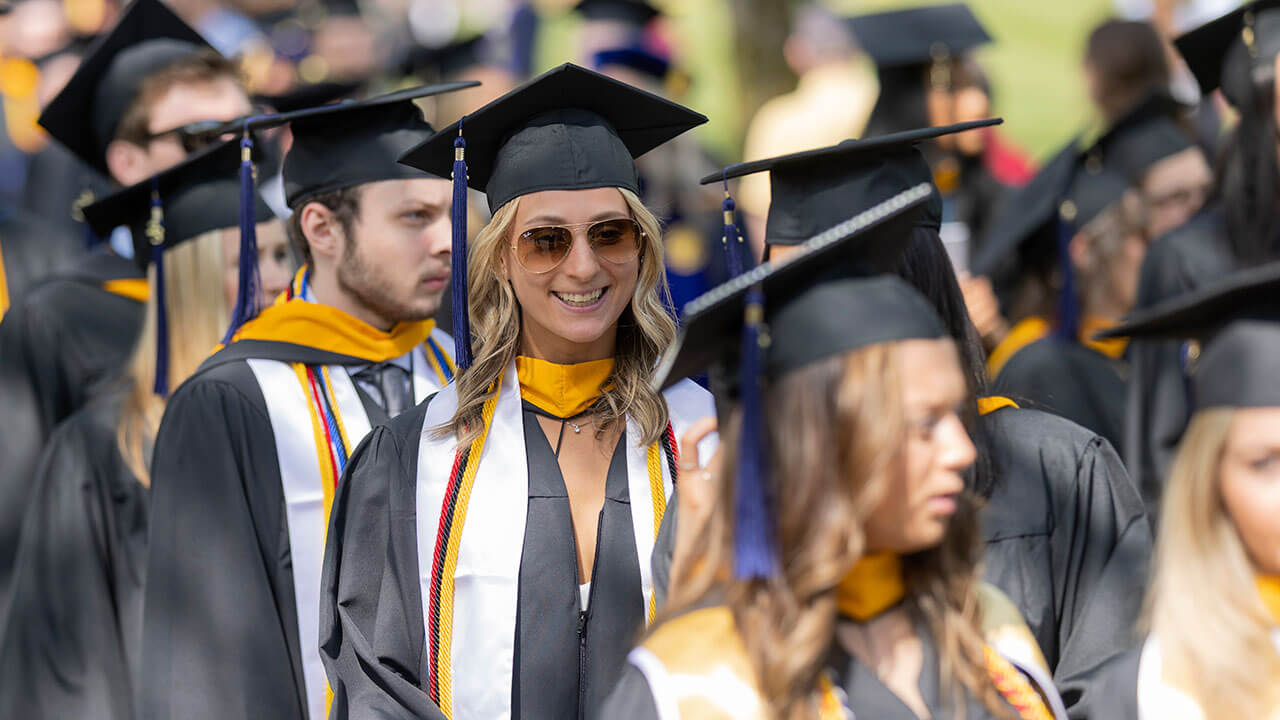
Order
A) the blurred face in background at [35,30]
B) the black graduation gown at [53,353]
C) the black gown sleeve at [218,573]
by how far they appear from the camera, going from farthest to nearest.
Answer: the blurred face in background at [35,30] → the black graduation gown at [53,353] → the black gown sleeve at [218,573]

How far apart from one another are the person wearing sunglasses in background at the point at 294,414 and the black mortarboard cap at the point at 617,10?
4.09m

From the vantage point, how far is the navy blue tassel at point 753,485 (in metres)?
1.97

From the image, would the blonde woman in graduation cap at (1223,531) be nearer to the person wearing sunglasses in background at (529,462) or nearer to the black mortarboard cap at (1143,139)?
the person wearing sunglasses in background at (529,462)

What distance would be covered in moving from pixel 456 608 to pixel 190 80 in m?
2.76

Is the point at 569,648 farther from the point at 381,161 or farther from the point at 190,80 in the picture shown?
the point at 190,80

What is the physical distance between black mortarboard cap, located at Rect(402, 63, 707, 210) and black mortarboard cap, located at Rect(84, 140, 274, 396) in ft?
4.17

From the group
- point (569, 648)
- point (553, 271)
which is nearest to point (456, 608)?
point (569, 648)

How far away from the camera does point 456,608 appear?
9.32 ft

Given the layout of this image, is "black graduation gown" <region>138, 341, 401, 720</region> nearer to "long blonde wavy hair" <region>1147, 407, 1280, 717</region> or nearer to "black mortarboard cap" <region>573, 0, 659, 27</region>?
"long blonde wavy hair" <region>1147, 407, 1280, 717</region>

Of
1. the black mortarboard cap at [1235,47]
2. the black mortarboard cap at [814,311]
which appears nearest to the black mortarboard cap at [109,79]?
the black mortarboard cap at [1235,47]

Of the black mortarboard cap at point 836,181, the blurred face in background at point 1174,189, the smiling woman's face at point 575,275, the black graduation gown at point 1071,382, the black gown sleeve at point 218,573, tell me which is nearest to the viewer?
the black mortarboard cap at point 836,181

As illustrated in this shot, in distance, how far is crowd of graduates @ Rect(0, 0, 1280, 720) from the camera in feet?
6.56

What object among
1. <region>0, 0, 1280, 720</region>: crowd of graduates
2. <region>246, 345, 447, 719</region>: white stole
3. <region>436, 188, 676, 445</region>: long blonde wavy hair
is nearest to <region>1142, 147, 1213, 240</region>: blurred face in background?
<region>0, 0, 1280, 720</region>: crowd of graduates

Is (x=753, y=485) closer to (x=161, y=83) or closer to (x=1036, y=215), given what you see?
(x=1036, y=215)
